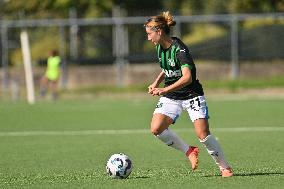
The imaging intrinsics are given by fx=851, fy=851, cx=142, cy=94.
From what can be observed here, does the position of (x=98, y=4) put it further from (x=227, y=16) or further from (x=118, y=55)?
(x=227, y=16)

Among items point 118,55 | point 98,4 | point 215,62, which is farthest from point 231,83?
point 98,4

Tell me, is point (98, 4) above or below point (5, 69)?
above

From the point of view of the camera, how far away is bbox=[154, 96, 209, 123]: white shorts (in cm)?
1063

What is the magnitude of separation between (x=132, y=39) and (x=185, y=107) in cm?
2654

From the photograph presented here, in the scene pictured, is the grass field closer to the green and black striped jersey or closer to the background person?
the green and black striped jersey

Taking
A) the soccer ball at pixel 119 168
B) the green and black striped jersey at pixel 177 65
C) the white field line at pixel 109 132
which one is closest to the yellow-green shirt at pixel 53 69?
A: the white field line at pixel 109 132

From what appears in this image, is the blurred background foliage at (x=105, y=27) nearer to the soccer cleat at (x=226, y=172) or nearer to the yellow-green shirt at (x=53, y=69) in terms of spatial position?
the yellow-green shirt at (x=53, y=69)

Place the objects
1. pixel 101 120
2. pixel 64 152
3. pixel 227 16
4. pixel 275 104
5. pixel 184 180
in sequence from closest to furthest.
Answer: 1. pixel 184 180
2. pixel 64 152
3. pixel 101 120
4. pixel 275 104
5. pixel 227 16

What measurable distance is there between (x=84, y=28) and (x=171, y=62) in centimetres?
2756

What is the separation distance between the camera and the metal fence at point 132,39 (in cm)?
3594

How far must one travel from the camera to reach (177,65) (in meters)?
10.6

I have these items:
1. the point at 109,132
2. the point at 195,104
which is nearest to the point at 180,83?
the point at 195,104

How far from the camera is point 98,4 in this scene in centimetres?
3972

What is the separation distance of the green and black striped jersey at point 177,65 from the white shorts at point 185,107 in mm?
64
